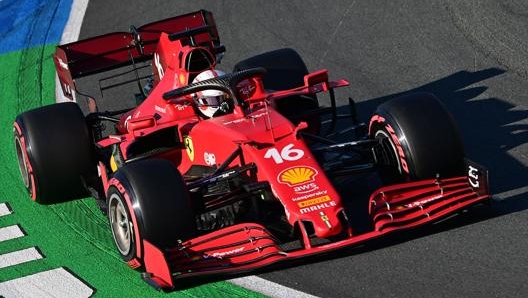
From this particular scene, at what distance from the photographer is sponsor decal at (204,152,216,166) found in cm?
1094

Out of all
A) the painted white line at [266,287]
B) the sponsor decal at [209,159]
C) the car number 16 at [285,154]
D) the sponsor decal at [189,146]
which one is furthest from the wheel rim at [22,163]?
the painted white line at [266,287]

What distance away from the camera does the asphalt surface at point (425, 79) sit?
938 centimetres

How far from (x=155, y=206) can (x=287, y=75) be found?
382 cm

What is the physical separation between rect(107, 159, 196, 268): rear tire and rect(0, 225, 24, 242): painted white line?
6.79ft

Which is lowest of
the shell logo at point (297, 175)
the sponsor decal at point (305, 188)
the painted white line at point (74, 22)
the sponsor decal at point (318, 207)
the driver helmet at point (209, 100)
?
the sponsor decal at point (318, 207)

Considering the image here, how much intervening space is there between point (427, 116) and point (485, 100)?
334 cm

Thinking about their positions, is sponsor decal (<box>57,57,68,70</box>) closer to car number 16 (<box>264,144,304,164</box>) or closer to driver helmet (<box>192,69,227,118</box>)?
driver helmet (<box>192,69,227,118</box>)

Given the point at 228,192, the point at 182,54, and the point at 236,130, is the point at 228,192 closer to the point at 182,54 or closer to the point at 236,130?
the point at 236,130

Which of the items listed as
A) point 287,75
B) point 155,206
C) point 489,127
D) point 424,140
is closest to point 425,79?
point 489,127

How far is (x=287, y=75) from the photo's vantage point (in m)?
13.0

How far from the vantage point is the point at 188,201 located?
966 cm

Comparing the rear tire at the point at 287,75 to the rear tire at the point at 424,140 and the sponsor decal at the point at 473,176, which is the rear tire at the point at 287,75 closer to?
the rear tire at the point at 424,140

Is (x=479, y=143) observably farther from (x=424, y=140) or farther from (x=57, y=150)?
(x=57, y=150)

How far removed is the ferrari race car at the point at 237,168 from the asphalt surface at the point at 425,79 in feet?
1.00
